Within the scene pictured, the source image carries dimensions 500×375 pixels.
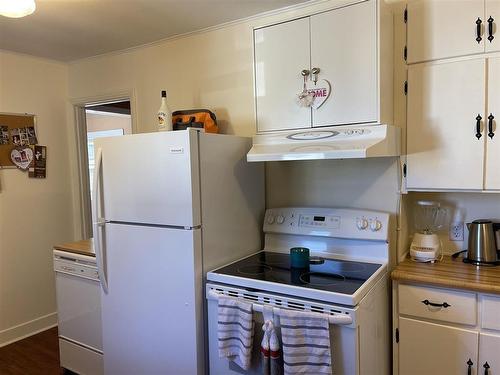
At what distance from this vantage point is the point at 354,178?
2.33m

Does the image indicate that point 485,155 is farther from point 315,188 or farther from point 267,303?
point 267,303

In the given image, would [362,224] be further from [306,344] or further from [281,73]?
[281,73]

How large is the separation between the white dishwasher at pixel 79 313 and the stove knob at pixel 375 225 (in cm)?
168

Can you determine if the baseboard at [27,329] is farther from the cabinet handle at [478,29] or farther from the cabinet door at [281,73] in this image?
the cabinet handle at [478,29]

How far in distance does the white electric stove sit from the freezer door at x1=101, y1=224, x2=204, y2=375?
107 mm

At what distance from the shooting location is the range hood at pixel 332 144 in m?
1.83

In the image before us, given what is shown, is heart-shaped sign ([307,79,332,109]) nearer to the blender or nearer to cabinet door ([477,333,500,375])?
the blender

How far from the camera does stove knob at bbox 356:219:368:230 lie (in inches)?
85.7

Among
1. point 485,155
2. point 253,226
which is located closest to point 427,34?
point 485,155

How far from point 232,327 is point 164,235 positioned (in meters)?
→ 0.58

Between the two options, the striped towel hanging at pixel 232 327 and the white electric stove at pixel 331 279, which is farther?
the striped towel hanging at pixel 232 327

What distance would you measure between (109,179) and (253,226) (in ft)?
2.98

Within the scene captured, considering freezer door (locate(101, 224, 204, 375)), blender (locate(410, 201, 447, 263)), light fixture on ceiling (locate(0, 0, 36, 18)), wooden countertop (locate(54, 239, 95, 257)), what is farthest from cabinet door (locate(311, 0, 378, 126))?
wooden countertop (locate(54, 239, 95, 257))

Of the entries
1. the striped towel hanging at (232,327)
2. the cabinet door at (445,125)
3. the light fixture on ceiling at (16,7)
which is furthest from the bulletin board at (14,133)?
the cabinet door at (445,125)
